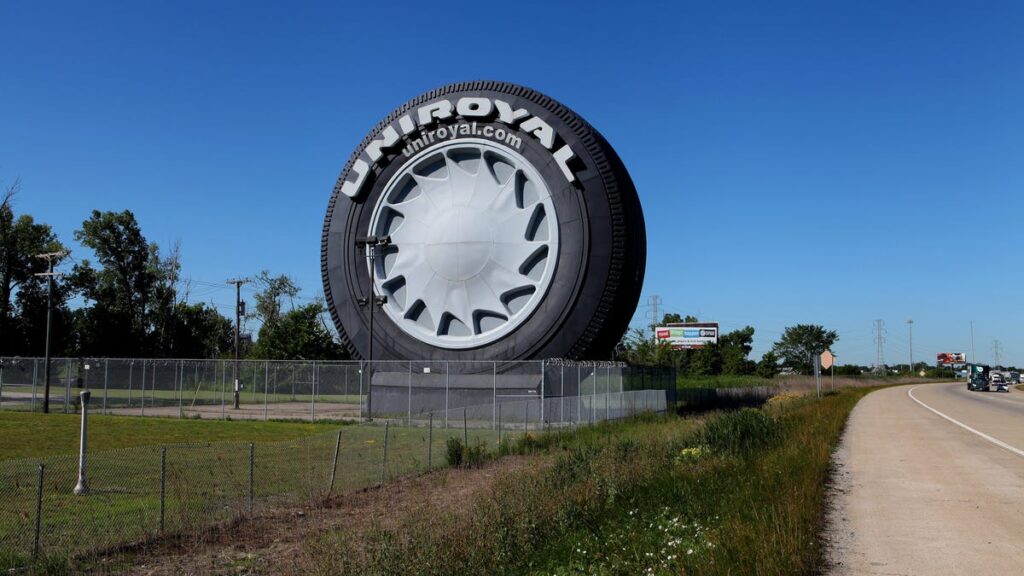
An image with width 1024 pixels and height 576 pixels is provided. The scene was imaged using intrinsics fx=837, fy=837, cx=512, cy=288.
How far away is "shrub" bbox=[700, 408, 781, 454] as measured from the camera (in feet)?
54.5

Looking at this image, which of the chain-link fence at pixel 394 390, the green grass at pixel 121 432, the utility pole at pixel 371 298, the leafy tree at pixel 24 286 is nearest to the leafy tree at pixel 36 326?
the leafy tree at pixel 24 286

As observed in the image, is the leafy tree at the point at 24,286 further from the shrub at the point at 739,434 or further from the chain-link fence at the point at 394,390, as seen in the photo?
the shrub at the point at 739,434

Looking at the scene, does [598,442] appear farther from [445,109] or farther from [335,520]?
[445,109]

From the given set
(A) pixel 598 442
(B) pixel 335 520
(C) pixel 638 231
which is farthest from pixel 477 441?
(C) pixel 638 231

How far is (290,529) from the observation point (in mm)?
11570

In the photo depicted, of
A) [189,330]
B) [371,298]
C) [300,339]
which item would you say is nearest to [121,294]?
[189,330]

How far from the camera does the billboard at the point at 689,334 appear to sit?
399 feet

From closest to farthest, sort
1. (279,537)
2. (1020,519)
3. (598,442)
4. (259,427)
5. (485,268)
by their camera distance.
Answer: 1. (1020,519)
2. (279,537)
3. (598,442)
4. (259,427)
5. (485,268)

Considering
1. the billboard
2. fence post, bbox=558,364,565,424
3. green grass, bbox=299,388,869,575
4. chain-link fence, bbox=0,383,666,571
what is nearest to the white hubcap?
fence post, bbox=558,364,565,424

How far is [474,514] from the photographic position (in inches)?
418

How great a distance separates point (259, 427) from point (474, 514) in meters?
22.3

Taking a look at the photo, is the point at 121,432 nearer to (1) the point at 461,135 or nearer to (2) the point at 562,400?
(2) the point at 562,400

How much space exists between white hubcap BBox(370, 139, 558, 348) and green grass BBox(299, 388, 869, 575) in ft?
57.9

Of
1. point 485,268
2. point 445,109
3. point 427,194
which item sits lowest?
point 485,268
